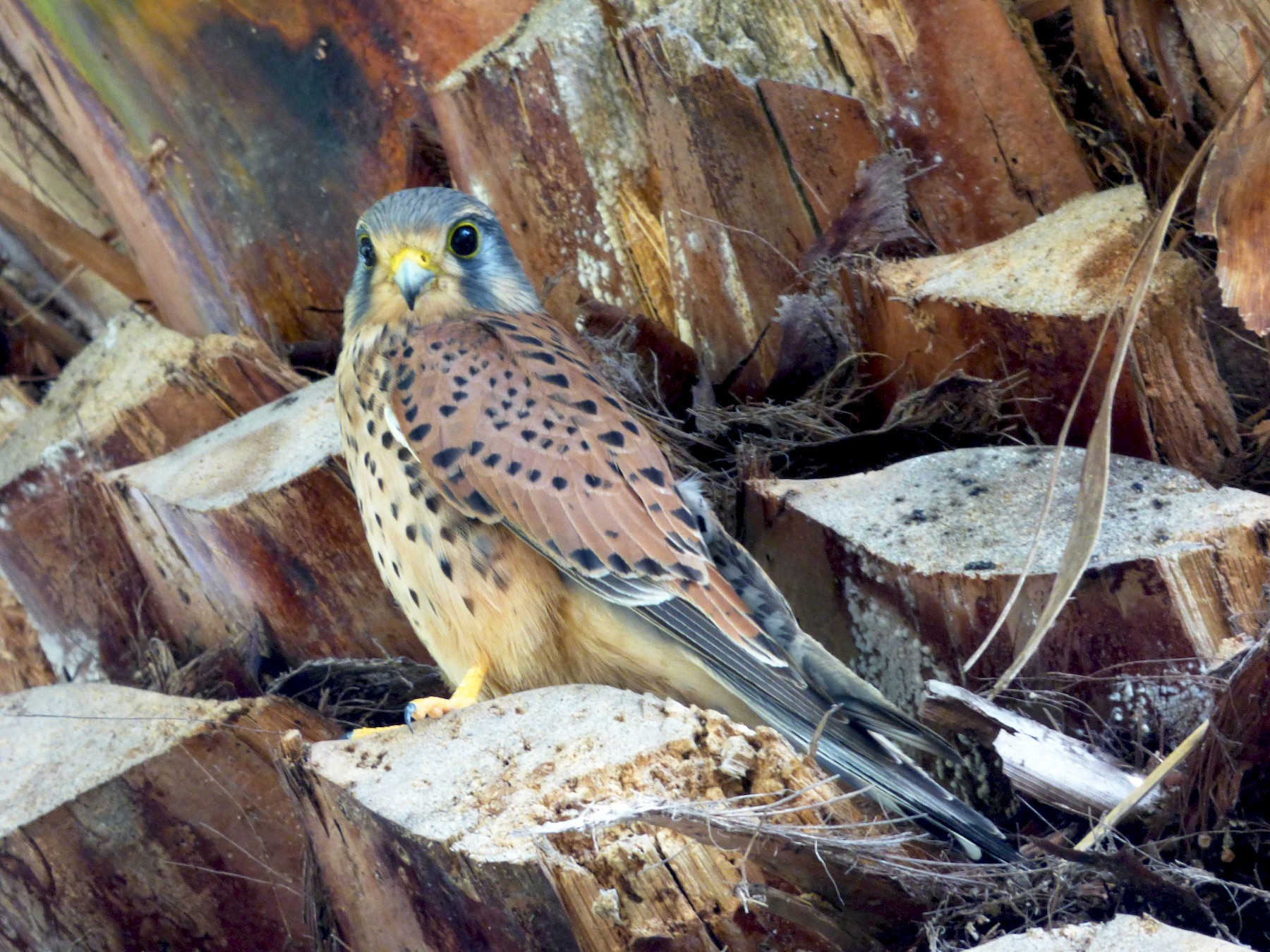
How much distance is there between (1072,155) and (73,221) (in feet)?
8.85

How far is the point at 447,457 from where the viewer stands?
2.57m

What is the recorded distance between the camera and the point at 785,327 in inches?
103

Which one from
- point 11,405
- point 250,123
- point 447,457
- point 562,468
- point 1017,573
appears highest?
point 250,123

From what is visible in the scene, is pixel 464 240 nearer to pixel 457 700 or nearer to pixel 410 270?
pixel 410 270

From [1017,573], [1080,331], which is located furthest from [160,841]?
[1080,331]

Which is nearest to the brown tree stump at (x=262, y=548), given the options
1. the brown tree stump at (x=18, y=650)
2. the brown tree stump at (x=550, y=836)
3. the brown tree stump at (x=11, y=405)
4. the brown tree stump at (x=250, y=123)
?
the brown tree stump at (x=18, y=650)

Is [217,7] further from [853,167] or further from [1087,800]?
[1087,800]

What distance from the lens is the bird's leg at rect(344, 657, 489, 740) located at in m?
2.37

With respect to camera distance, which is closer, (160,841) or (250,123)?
(160,841)

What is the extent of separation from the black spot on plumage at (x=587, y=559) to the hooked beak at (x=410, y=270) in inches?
29.2

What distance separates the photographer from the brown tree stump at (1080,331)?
2303 mm

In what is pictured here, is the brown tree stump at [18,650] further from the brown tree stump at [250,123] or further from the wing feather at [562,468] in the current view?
the wing feather at [562,468]

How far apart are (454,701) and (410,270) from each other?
96cm

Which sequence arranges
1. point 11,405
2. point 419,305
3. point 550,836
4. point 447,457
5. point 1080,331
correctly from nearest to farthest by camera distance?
point 550,836, point 1080,331, point 447,457, point 419,305, point 11,405
